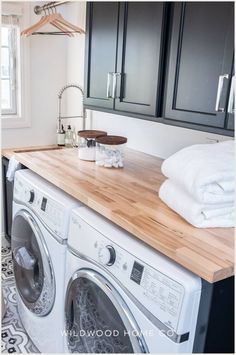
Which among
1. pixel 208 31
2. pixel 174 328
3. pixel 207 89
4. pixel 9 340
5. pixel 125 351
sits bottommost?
pixel 9 340

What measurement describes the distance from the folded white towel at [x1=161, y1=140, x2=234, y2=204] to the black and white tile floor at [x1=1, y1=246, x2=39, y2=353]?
131 centimetres

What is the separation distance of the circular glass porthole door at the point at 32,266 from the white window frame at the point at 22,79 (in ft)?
3.43

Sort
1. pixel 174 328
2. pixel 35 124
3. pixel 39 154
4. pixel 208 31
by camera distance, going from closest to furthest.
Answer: pixel 174 328
pixel 208 31
pixel 39 154
pixel 35 124

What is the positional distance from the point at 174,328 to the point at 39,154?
146cm

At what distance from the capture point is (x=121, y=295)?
3.82 ft

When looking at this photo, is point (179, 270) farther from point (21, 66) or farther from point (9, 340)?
point (21, 66)

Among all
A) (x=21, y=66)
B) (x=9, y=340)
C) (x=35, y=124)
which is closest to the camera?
(x=9, y=340)

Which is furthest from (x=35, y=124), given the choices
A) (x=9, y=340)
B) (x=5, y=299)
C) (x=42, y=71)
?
(x=9, y=340)

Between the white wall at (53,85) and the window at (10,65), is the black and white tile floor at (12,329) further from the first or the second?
the window at (10,65)

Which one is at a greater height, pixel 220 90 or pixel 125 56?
pixel 125 56

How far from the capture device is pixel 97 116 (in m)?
2.68

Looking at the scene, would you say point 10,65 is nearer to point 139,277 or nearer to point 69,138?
point 69,138

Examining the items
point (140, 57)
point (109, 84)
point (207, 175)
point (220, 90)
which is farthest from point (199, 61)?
point (109, 84)

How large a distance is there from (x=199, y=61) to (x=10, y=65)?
176cm
